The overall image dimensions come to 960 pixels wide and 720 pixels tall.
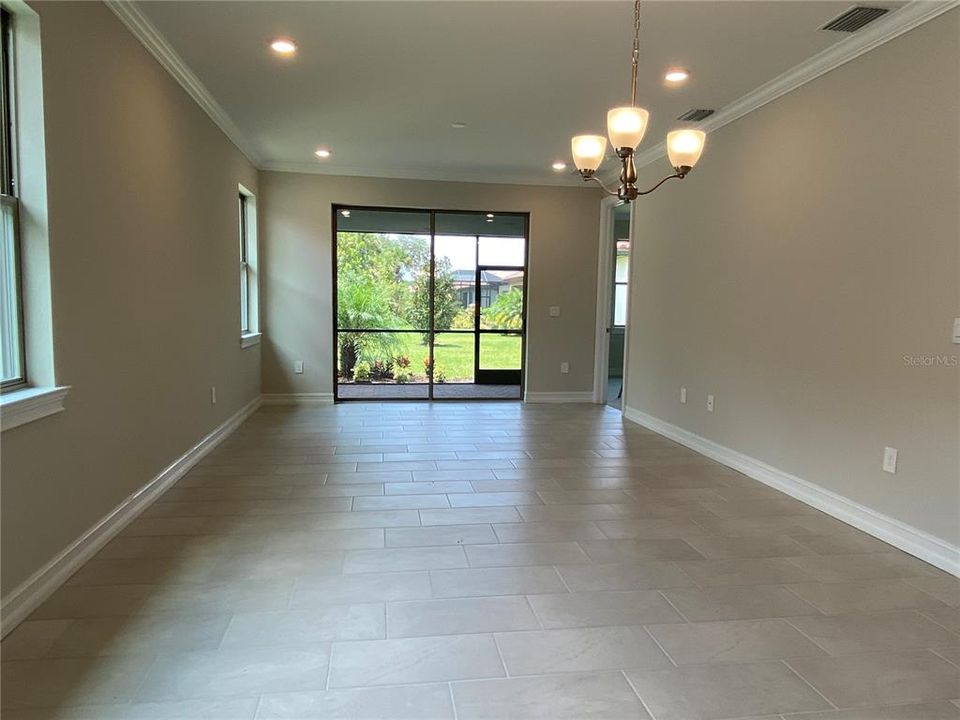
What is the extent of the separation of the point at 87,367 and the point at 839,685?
311 cm

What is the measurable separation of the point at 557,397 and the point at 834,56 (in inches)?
180

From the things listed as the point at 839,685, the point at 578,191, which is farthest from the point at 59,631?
the point at 578,191

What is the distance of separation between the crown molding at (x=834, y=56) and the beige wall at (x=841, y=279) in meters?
0.05

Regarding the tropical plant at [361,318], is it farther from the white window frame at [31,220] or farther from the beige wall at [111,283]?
the white window frame at [31,220]

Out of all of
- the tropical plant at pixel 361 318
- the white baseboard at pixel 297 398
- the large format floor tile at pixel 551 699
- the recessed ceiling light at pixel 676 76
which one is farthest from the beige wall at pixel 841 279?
the white baseboard at pixel 297 398

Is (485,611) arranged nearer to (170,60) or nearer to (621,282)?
(170,60)

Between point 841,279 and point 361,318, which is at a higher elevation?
point 841,279

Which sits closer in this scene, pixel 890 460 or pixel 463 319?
pixel 890 460

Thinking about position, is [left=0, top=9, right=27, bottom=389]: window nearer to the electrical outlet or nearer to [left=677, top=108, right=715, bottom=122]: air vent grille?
the electrical outlet

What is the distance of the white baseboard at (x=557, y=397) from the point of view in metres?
7.22

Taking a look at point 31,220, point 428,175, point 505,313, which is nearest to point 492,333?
point 505,313

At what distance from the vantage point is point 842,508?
3.36m

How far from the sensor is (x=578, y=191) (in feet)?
23.2

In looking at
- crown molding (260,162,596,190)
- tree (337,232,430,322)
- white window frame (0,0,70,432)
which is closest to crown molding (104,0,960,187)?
crown molding (260,162,596,190)
